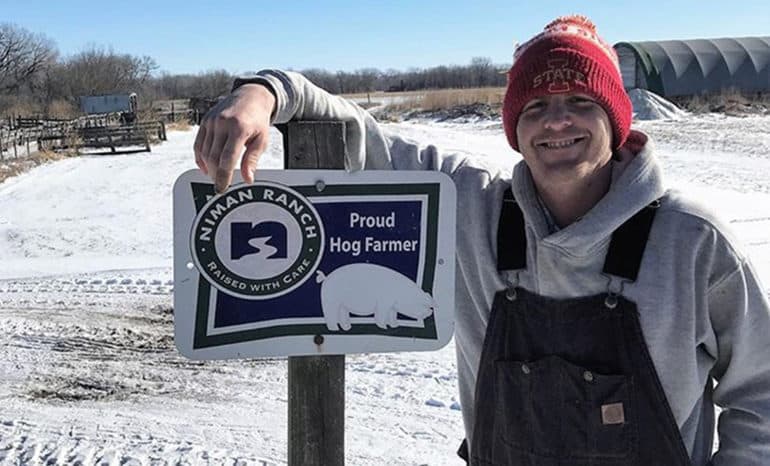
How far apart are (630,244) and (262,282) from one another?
3.03 ft

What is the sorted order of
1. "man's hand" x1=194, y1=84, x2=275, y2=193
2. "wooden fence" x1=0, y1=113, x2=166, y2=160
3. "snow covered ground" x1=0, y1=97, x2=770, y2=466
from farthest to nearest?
1. "wooden fence" x1=0, y1=113, x2=166, y2=160
2. "snow covered ground" x1=0, y1=97, x2=770, y2=466
3. "man's hand" x1=194, y1=84, x2=275, y2=193

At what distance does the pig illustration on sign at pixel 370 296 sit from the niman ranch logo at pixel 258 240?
76 millimetres

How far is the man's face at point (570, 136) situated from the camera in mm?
1825

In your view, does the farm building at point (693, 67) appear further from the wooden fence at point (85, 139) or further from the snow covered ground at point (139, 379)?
the snow covered ground at point (139, 379)

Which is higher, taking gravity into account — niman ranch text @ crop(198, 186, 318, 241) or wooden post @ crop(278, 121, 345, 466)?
niman ranch text @ crop(198, 186, 318, 241)

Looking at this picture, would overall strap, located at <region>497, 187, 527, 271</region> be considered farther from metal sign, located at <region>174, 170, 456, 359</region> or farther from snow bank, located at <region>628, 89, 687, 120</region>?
snow bank, located at <region>628, 89, 687, 120</region>

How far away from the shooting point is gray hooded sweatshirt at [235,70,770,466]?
1796 millimetres

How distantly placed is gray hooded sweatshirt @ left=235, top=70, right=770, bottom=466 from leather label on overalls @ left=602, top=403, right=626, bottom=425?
13cm

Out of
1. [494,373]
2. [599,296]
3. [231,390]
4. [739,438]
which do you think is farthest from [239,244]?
[231,390]

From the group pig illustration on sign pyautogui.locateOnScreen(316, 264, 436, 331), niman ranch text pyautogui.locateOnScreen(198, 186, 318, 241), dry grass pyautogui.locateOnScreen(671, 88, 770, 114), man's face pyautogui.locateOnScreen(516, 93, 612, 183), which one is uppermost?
dry grass pyautogui.locateOnScreen(671, 88, 770, 114)

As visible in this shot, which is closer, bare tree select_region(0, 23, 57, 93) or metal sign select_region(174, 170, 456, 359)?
metal sign select_region(174, 170, 456, 359)

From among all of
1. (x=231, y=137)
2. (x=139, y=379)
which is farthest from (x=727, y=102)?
(x=231, y=137)

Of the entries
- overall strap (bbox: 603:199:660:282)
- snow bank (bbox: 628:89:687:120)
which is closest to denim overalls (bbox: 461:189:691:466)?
overall strap (bbox: 603:199:660:282)

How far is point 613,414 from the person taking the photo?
184 centimetres
